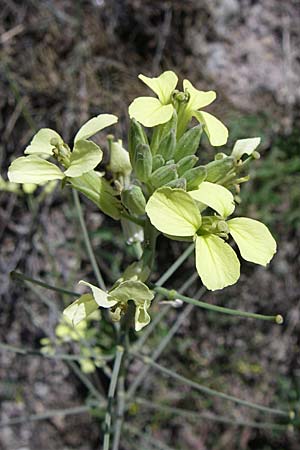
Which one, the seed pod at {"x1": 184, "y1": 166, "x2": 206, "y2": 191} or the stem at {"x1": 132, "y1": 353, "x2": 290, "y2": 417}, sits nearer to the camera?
the seed pod at {"x1": 184, "y1": 166, "x2": 206, "y2": 191}

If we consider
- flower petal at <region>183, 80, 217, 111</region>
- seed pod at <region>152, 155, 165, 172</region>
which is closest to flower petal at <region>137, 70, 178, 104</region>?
flower petal at <region>183, 80, 217, 111</region>

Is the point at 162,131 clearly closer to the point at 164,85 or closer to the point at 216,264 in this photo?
the point at 164,85

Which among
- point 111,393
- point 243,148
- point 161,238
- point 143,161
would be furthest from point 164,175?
point 161,238

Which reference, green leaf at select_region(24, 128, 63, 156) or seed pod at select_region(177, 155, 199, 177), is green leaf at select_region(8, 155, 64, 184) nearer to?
green leaf at select_region(24, 128, 63, 156)

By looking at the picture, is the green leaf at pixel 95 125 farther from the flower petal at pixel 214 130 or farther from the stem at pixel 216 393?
the stem at pixel 216 393

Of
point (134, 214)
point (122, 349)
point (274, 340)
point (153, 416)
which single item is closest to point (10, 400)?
point (153, 416)

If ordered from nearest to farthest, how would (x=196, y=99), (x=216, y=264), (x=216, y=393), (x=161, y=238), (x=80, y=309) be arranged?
1. (x=216, y=264)
2. (x=80, y=309)
3. (x=196, y=99)
4. (x=216, y=393)
5. (x=161, y=238)
